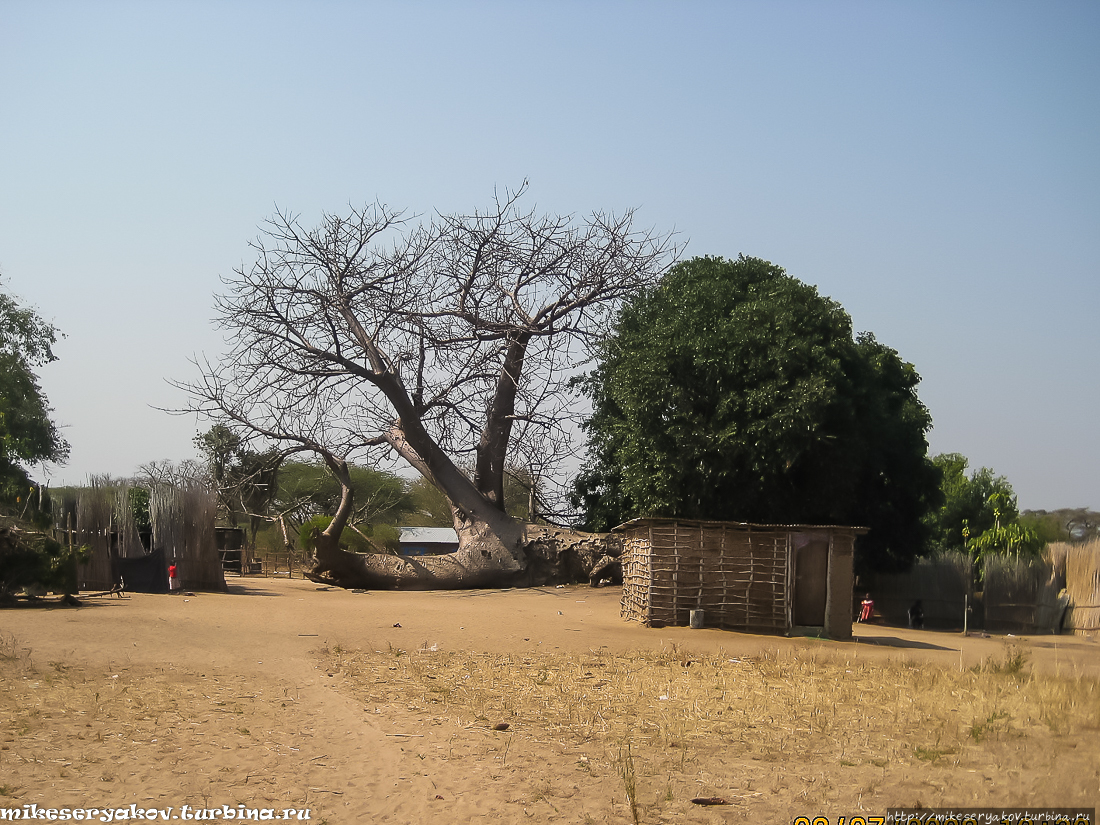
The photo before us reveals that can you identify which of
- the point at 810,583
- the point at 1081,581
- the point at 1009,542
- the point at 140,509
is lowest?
the point at 1081,581

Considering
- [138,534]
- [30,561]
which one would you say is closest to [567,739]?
[30,561]

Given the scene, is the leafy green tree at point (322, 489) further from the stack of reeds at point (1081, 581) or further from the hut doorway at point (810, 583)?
the hut doorway at point (810, 583)

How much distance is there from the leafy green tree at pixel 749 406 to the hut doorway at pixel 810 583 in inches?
103

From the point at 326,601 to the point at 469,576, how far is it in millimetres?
5606

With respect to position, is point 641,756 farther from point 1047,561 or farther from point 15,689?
point 1047,561

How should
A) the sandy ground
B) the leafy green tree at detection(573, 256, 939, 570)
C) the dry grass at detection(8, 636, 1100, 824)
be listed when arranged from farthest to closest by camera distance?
1. the leafy green tree at detection(573, 256, 939, 570)
2. the dry grass at detection(8, 636, 1100, 824)
3. the sandy ground

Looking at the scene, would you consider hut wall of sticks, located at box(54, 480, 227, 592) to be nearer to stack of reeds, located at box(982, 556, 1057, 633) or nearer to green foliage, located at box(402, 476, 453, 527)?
stack of reeds, located at box(982, 556, 1057, 633)

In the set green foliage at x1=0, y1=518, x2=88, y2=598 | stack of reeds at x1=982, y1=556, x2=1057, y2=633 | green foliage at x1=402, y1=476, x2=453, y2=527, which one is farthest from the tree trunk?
green foliage at x1=402, y1=476, x2=453, y2=527

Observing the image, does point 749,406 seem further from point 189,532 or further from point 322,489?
point 322,489

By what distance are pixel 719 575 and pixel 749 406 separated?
4.11 m

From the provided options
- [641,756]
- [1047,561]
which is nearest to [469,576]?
[1047,561]

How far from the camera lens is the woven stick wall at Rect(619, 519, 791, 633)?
1559 centimetres

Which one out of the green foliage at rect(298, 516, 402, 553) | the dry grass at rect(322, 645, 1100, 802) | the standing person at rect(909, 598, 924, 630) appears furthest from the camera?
the green foliage at rect(298, 516, 402, 553)

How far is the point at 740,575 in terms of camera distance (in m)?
15.7
